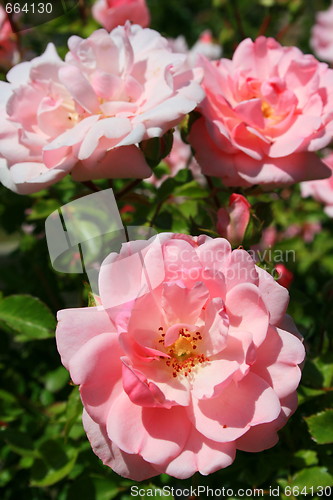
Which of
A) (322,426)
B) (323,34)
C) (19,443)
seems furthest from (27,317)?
(323,34)

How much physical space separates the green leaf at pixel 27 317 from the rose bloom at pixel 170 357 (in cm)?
25

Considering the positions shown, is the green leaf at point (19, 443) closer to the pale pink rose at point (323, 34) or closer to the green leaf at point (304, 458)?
the green leaf at point (304, 458)

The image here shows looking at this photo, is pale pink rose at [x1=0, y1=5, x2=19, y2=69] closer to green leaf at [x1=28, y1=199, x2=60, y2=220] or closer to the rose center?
green leaf at [x1=28, y1=199, x2=60, y2=220]

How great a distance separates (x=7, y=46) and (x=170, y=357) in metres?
0.94

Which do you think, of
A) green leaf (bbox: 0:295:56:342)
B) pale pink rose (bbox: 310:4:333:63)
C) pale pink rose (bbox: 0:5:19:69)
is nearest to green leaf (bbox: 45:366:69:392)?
green leaf (bbox: 0:295:56:342)

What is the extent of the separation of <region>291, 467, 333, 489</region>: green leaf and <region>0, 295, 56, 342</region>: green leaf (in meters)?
0.42

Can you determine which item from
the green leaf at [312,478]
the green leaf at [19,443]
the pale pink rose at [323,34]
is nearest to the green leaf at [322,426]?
the green leaf at [312,478]

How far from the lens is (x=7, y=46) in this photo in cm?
125

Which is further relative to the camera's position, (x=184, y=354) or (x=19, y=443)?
(x=19, y=443)

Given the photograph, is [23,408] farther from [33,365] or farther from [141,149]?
[141,149]

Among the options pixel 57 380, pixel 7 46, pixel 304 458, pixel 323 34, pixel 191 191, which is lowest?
pixel 57 380

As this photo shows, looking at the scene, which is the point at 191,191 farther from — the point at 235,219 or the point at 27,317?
the point at 27,317

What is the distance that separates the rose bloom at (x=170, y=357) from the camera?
0.56 meters

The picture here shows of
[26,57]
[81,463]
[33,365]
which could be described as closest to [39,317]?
[81,463]
